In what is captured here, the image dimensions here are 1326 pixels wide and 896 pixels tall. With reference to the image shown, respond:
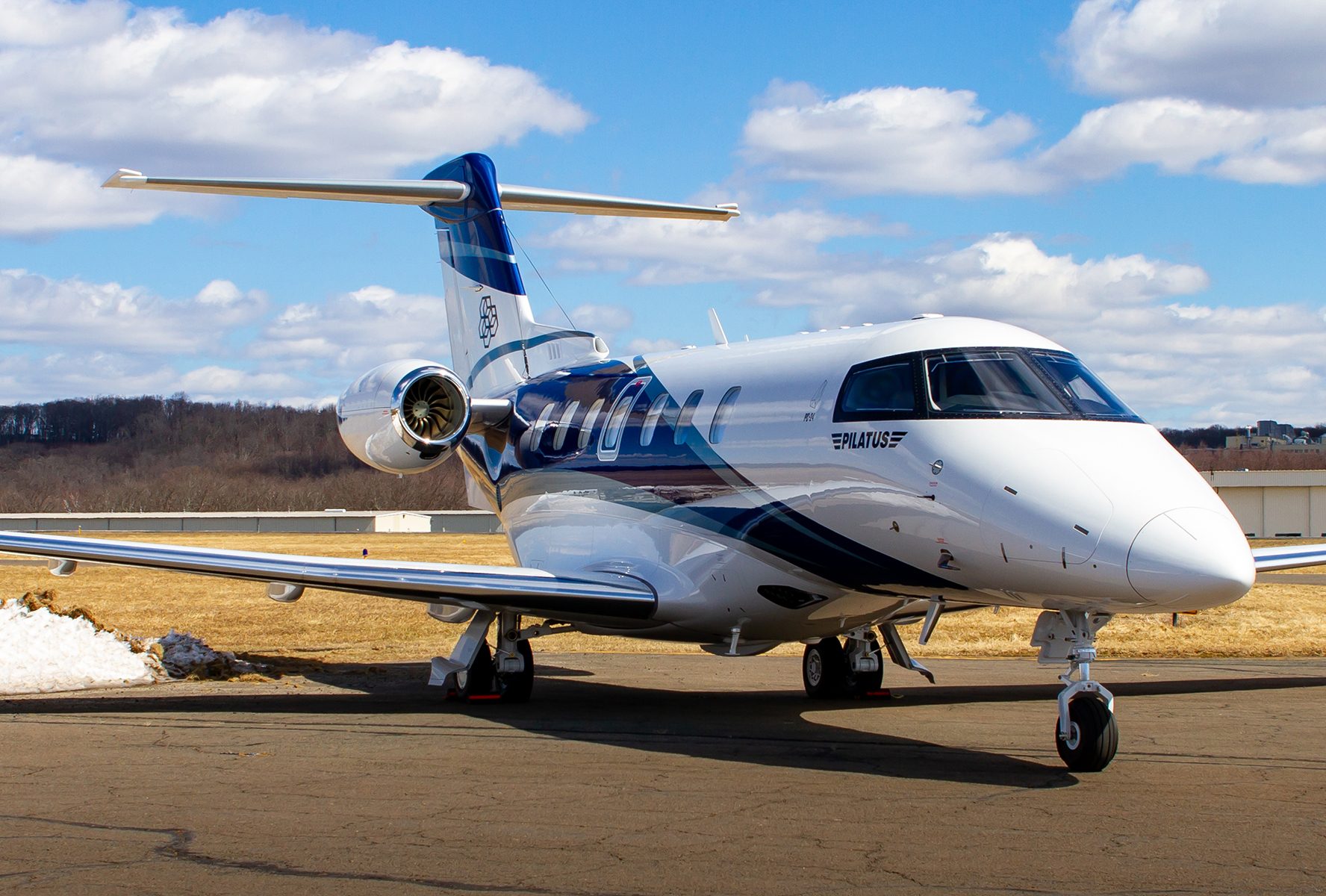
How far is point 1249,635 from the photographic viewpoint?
20266 millimetres

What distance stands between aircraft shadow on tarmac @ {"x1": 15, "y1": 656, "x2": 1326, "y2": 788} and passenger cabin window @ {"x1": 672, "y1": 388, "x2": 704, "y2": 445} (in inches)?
101

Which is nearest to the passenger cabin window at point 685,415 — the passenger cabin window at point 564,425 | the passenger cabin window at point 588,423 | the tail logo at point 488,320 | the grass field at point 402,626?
the passenger cabin window at point 588,423

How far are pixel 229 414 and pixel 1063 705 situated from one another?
91.2 metres

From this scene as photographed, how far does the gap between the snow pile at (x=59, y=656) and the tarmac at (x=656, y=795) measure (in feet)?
2.28

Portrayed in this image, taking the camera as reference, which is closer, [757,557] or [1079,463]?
[1079,463]

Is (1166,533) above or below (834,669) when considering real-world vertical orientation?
above

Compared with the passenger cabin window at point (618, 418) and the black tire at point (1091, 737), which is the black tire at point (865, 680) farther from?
the black tire at point (1091, 737)

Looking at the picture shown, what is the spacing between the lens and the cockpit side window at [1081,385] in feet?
32.4

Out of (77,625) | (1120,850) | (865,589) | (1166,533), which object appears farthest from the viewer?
(77,625)

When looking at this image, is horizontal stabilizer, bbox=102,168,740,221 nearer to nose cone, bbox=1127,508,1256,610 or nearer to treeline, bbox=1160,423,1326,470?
nose cone, bbox=1127,508,1256,610

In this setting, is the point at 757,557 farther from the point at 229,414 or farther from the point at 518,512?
the point at 229,414

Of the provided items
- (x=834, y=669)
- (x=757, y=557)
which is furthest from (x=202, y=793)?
→ (x=834, y=669)

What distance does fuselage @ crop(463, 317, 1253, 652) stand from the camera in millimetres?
8852

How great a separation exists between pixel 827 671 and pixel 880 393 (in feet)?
14.9
